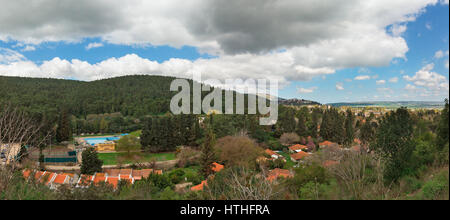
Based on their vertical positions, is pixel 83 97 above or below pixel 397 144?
above

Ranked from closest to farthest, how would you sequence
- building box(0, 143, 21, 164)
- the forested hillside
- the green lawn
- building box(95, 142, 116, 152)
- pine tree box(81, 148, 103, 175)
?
building box(0, 143, 21, 164) < pine tree box(81, 148, 103, 175) < the green lawn < building box(95, 142, 116, 152) < the forested hillside

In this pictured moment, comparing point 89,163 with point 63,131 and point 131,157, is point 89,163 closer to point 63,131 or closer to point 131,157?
point 131,157

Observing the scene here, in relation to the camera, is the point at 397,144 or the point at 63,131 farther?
the point at 63,131

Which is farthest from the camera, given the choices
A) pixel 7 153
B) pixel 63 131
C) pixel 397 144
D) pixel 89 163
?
pixel 63 131

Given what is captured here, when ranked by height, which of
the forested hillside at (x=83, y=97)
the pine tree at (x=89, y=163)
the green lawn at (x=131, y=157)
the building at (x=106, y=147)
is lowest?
the green lawn at (x=131, y=157)

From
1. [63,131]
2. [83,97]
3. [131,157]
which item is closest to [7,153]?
[131,157]

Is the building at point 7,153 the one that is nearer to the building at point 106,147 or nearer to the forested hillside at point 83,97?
the building at point 106,147

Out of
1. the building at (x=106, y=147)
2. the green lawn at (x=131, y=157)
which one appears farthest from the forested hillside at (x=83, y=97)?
the green lawn at (x=131, y=157)

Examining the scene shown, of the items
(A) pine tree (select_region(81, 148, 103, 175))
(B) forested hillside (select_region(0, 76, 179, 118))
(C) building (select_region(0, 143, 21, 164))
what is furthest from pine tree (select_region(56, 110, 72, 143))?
(C) building (select_region(0, 143, 21, 164))

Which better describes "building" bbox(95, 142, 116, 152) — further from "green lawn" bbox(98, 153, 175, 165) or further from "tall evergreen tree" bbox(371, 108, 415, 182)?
→ "tall evergreen tree" bbox(371, 108, 415, 182)

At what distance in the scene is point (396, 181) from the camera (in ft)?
29.9
